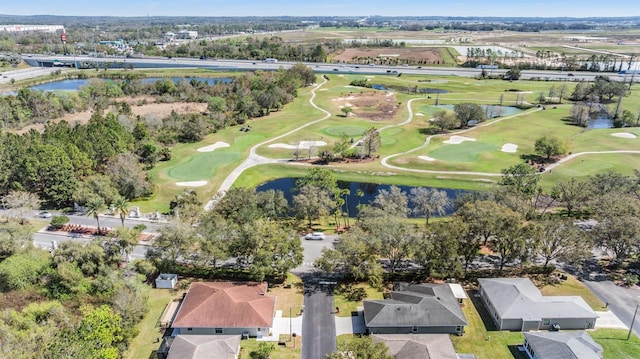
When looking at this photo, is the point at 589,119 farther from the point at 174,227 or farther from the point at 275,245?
the point at 174,227

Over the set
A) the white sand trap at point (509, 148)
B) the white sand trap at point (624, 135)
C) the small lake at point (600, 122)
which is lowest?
the white sand trap at point (509, 148)

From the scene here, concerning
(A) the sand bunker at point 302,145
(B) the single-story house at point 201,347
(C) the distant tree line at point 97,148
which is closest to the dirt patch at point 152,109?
(C) the distant tree line at point 97,148

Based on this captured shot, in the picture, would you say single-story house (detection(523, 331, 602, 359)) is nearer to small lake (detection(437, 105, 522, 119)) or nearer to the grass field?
the grass field

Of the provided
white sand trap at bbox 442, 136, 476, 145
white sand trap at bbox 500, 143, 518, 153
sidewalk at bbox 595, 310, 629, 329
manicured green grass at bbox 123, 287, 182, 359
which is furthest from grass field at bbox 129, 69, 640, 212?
sidewalk at bbox 595, 310, 629, 329

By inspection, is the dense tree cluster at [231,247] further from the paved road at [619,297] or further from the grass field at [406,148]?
the paved road at [619,297]

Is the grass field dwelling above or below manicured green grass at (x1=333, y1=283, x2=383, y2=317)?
above

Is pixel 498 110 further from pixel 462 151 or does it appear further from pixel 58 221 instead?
pixel 58 221
